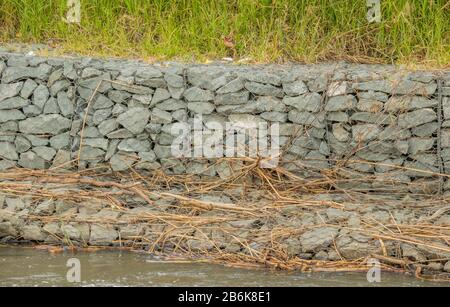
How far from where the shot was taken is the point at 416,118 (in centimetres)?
874

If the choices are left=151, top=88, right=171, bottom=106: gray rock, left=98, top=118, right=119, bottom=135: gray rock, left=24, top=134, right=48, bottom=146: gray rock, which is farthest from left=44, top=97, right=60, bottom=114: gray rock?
left=151, top=88, right=171, bottom=106: gray rock

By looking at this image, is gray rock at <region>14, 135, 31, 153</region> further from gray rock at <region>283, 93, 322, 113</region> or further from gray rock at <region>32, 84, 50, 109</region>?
gray rock at <region>283, 93, 322, 113</region>

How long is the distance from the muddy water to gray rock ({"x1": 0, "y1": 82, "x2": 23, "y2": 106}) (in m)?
2.15

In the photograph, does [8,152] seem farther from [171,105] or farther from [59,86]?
[171,105]

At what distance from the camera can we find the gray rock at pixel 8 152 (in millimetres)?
9383

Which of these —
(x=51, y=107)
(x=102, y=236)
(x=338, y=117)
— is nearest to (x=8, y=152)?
(x=51, y=107)

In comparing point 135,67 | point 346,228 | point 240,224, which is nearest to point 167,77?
point 135,67

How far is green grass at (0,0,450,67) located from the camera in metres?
9.70

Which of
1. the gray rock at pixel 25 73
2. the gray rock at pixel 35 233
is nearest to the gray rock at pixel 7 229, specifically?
the gray rock at pixel 35 233

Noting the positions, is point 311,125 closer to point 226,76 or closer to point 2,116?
point 226,76

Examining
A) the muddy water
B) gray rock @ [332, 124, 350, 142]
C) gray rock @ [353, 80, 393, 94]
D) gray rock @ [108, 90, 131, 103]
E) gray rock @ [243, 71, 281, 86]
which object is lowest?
the muddy water

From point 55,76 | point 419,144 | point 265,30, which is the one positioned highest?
point 265,30

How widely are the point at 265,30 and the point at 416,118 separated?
2.05m

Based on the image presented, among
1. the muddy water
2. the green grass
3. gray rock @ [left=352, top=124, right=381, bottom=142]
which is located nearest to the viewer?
the muddy water
